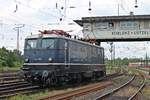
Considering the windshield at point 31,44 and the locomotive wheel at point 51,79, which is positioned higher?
the windshield at point 31,44

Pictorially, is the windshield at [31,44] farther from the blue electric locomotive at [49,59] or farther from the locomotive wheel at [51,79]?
the locomotive wheel at [51,79]

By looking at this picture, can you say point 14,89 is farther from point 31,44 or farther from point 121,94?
point 121,94

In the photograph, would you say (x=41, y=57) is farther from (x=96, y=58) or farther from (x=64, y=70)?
(x=96, y=58)

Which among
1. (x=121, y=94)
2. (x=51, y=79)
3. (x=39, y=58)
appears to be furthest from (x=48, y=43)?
(x=121, y=94)

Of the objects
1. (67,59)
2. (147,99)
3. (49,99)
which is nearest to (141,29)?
(67,59)

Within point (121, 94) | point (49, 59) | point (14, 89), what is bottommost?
point (121, 94)

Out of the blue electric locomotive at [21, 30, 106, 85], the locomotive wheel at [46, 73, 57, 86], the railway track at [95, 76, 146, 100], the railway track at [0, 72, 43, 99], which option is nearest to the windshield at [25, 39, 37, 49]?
the blue electric locomotive at [21, 30, 106, 85]

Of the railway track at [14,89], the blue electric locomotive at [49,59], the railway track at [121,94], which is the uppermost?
the blue electric locomotive at [49,59]

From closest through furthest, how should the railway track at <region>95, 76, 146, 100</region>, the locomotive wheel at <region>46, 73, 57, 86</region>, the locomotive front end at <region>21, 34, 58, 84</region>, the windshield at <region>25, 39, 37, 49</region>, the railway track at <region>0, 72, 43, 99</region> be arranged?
the railway track at <region>95, 76, 146, 100</region> → the railway track at <region>0, 72, 43, 99</region> → the locomotive wheel at <region>46, 73, 57, 86</region> → the locomotive front end at <region>21, 34, 58, 84</region> → the windshield at <region>25, 39, 37, 49</region>

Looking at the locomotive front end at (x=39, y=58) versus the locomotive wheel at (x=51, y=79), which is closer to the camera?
the locomotive wheel at (x=51, y=79)

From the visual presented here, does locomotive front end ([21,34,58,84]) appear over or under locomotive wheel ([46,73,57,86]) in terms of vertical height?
over

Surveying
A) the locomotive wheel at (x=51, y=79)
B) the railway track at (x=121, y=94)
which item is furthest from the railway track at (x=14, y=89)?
the railway track at (x=121, y=94)

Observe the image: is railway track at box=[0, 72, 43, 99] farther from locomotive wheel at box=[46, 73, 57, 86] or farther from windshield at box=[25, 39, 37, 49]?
windshield at box=[25, 39, 37, 49]

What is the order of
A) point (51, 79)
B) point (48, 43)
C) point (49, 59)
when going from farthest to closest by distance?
point (48, 43), point (49, 59), point (51, 79)
